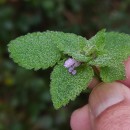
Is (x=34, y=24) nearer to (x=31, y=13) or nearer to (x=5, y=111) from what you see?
(x=31, y=13)

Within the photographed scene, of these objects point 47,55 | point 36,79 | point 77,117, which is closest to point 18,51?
point 47,55

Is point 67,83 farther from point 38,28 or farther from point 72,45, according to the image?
point 38,28

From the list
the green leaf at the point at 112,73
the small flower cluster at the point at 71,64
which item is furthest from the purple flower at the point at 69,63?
the green leaf at the point at 112,73

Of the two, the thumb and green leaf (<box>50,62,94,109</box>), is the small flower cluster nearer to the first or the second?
green leaf (<box>50,62,94,109</box>)

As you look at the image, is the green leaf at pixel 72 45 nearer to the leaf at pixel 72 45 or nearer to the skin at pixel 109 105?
the leaf at pixel 72 45

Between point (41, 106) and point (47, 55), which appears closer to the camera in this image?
point (47, 55)

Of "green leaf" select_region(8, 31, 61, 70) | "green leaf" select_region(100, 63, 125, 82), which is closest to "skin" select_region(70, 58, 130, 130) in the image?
"green leaf" select_region(100, 63, 125, 82)
